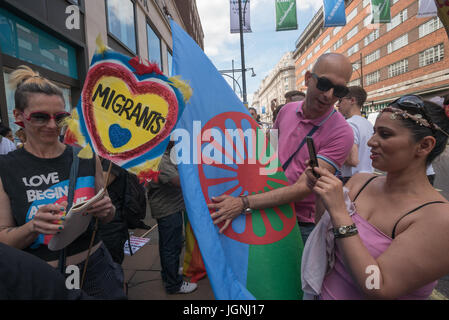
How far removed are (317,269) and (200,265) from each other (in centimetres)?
210

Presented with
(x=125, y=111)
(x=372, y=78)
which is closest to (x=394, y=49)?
(x=372, y=78)

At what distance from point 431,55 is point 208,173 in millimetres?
33046

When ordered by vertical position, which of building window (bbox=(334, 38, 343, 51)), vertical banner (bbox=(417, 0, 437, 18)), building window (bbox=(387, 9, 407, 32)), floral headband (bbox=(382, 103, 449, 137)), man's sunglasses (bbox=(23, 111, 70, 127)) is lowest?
floral headband (bbox=(382, 103, 449, 137))

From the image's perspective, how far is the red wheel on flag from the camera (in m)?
1.27

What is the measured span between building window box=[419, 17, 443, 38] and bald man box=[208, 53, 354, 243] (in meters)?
31.1

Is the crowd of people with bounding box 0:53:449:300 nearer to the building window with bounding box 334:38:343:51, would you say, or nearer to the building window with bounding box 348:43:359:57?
the building window with bounding box 348:43:359:57

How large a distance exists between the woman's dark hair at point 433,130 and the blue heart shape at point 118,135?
1.24 m

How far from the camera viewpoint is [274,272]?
1.29m

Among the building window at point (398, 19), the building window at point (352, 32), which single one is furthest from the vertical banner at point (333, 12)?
the building window at point (352, 32)

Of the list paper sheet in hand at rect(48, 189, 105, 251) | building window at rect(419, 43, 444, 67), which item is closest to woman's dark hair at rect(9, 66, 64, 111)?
paper sheet in hand at rect(48, 189, 105, 251)

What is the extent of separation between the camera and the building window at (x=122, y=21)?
23.8 feet

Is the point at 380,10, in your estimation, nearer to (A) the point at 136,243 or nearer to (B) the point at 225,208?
(A) the point at 136,243

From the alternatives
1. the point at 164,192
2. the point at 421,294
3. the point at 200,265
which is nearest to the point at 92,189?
the point at 164,192
